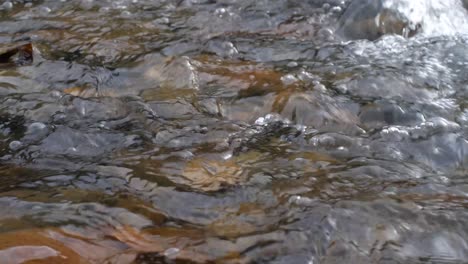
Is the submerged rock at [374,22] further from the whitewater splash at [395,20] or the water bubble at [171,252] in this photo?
the water bubble at [171,252]

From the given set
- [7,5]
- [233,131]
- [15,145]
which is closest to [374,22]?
[233,131]

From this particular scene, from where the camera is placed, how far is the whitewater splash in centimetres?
465

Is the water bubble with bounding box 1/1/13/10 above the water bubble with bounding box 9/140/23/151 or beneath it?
beneath

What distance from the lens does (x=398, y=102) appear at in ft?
11.6

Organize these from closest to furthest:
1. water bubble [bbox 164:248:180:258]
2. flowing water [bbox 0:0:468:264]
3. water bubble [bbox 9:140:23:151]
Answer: water bubble [bbox 164:248:180:258] < flowing water [bbox 0:0:468:264] < water bubble [bbox 9:140:23:151]

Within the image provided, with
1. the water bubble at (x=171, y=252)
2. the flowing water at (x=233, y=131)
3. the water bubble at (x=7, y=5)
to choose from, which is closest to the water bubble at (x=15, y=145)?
the flowing water at (x=233, y=131)

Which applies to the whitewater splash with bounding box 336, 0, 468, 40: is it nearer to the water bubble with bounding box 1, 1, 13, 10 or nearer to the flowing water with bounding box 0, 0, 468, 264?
the flowing water with bounding box 0, 0, 468, 264

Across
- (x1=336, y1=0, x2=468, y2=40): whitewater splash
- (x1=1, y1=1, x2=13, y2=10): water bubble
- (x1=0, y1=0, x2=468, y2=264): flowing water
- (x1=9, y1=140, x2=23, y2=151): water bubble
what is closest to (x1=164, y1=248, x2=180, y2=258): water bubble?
(x1=0, y1=0, x2=468, y2=264): flowing water

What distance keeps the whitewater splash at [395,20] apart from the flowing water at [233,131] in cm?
2

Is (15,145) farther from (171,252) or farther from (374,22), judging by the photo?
(374,22)

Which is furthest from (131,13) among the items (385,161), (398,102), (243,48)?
(385,161)

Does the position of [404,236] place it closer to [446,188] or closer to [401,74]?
[446,188]

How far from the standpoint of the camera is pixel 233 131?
10.4 ft

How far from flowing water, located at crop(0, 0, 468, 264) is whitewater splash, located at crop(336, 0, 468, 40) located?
0.05 ft
